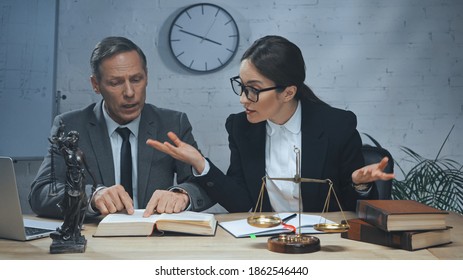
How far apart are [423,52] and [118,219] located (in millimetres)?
2200

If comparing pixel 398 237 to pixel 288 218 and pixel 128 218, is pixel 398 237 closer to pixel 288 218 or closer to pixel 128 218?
pixel 288 218

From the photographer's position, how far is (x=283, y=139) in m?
1.93

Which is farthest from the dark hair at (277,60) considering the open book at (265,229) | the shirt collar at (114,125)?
the open book at (265,229)

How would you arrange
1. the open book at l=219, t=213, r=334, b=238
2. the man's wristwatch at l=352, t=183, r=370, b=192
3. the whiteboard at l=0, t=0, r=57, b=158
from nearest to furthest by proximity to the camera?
the open book at l=219, t=213, r=334, b=238 → the man's wristwatch at l=352, t=183, r=370, b=192 → the whiteboard at l=0, t=0, r=57, b=158

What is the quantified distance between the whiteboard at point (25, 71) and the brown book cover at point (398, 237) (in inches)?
82.4

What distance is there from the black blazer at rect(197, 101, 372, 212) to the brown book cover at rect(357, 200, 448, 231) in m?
0.56

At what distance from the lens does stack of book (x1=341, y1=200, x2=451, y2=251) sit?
3.83 feet

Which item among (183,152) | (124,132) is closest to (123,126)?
(124,132)

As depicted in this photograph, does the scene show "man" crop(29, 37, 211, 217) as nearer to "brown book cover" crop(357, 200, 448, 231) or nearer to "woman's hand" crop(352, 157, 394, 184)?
"woman's hand" crop(352, 157, 394, 184)

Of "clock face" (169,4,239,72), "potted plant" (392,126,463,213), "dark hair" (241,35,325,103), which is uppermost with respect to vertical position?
"clock face" (169,4,239,72)

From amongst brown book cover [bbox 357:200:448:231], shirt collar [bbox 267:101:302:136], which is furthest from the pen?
shirt collar [bbox 267:101:302:136]

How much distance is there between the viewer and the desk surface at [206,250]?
1143 mm

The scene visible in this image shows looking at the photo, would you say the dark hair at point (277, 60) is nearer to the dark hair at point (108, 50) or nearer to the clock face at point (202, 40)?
the dark hair at point (108, 50)
